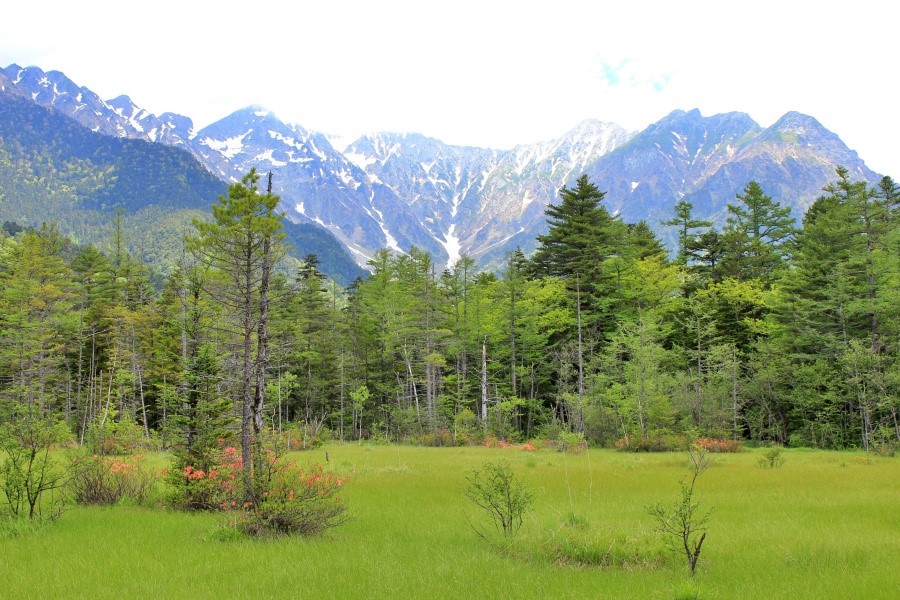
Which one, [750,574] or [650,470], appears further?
[650,470]

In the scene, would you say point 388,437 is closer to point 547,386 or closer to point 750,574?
point 547,386

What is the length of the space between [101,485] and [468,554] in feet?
34.2

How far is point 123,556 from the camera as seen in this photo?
28.6 ft

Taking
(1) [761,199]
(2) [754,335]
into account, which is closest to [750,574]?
(2) [754,335]

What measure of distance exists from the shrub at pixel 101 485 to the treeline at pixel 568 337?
8.28 metres

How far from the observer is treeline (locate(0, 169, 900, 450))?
101 ft

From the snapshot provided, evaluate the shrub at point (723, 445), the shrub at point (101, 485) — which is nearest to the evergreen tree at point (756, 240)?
the shrub at point (723, 445)

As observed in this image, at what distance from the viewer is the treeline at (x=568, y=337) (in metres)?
30.9

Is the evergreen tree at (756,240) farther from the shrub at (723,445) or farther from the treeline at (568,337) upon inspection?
the shrub at (723,445)

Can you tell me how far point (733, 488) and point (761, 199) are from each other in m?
37.6

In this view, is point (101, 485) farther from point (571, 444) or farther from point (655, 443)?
point (655, 443)

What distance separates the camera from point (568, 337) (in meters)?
42.4

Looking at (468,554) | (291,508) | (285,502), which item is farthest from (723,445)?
(285,502)

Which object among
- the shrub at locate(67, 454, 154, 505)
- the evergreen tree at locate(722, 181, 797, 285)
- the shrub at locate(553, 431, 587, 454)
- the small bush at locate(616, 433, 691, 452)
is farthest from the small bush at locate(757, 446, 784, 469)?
the evergreen tree at locate(722, 181, 797, 285)
